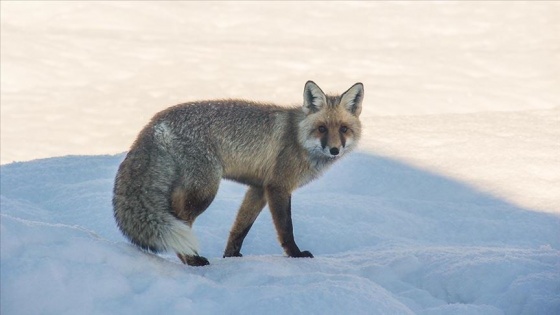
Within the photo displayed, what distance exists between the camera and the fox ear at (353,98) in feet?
15.7

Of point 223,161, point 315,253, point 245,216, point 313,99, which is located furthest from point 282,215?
point 315,253

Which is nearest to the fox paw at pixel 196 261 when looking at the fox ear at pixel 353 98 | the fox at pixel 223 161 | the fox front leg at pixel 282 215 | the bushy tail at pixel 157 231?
the fox at pixel 223 161

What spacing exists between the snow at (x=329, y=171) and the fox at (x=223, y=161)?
0.80 ft

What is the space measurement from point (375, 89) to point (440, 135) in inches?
180

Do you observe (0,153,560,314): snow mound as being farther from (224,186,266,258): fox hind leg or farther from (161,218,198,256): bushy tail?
(224,186,266,258): fox hind leg

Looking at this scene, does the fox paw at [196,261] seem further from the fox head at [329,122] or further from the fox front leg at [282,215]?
the fox head at [329,122]

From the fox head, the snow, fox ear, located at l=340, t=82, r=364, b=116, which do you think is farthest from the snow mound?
fox ear, located at l=340, t=82, r=364, b=116

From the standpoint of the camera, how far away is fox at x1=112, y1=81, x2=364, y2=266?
4090 mm

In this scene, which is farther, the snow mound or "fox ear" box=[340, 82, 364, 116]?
"fox ear" box=[340, 82, 364, 116]

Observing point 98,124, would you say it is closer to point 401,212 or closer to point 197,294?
point 401,212

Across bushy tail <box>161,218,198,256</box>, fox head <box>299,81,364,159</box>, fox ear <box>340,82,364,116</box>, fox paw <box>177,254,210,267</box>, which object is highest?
fox ear <box>340,82,364,116</box>

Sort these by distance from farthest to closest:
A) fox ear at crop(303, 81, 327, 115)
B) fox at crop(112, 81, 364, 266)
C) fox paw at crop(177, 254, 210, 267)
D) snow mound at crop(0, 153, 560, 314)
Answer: fox ear at crop(303, 81, 327, 115)
fox paw at crop(177, 254, 210, 267)
fox at crop(112, 81, 364, 266)
snow mound at crop(0, 153, 560, 314)

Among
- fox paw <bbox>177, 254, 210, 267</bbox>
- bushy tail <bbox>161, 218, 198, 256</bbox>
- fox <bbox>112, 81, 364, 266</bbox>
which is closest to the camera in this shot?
bushy tail <bbox>161, 218, 198, 256</bbox>

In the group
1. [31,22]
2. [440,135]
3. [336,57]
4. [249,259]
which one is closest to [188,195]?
[249,259]
